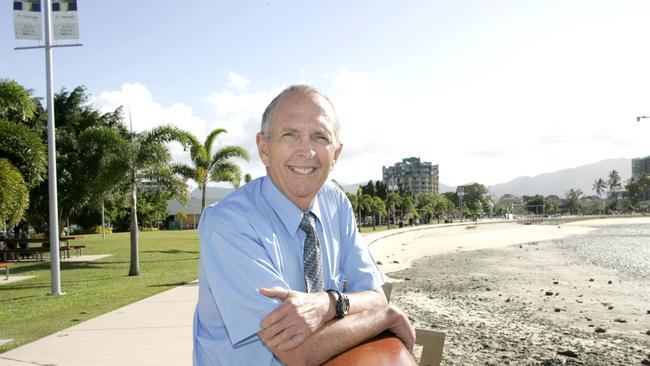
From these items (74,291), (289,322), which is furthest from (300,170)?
(74,291)

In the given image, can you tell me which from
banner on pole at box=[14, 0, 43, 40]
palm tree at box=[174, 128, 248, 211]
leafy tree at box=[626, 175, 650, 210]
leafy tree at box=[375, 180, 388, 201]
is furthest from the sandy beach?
leafy tree at box=[626, 175, 650, 210]

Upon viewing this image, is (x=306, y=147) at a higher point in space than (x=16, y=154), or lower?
lower

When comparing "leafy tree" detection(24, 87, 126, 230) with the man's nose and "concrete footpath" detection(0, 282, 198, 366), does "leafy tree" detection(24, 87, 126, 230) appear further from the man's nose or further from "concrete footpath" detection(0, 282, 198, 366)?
the man's nose

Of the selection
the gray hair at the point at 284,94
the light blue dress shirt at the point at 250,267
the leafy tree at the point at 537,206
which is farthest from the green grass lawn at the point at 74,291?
the leafy tree at the point at 537,206

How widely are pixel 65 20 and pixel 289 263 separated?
36.1 ft

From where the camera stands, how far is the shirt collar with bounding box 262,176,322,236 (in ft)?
5.84

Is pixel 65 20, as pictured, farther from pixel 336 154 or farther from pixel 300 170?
pixel 300 170

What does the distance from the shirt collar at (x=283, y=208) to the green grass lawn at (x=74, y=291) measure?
473 cm

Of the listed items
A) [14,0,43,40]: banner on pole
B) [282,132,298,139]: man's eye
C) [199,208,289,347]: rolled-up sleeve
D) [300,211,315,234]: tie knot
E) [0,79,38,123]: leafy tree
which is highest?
[14,0,43,40]: banner on pole

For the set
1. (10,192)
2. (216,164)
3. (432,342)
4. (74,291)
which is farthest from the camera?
(216,164)

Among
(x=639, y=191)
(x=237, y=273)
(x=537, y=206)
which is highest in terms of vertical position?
(x=639, y=191)

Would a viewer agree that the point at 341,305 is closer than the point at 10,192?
Yes

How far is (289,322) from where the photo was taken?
1430mm

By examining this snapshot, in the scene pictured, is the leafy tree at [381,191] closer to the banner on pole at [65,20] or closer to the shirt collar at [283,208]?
the banner on pole at [65,20]
